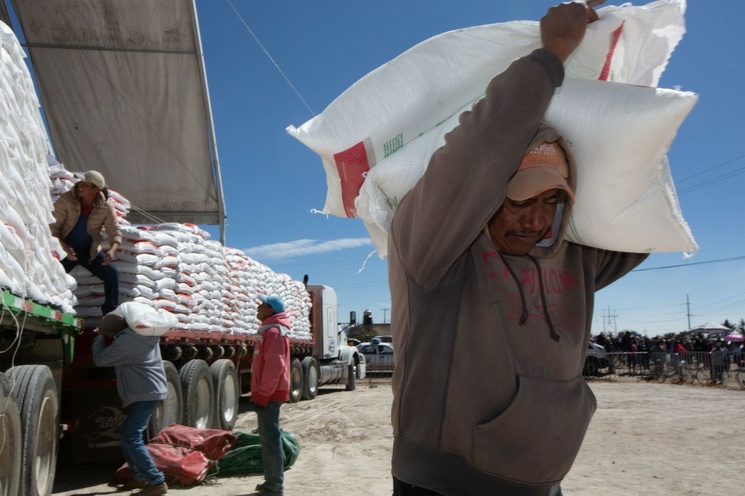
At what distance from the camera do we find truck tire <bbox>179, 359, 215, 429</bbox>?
7.44 m

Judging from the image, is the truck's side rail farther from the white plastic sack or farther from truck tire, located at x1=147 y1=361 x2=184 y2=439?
truck tire, located at x1=147 y1=361 x2=184 y2=439

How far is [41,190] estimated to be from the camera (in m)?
4.30

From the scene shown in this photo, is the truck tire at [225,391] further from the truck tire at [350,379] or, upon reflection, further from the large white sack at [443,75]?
the truck tire at [350,379]

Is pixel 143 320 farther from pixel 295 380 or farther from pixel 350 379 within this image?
pixel 350 379

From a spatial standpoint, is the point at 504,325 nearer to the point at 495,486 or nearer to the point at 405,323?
the point at 405,323

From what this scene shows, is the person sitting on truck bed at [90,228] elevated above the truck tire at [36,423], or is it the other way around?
the person sitting on truck bed at [90,228]

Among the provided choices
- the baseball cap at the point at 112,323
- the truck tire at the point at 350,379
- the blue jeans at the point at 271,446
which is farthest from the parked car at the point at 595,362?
the baseball cap at the point at 112,323

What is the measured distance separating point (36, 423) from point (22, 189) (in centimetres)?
156

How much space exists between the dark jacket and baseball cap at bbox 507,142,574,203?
0.19 feet

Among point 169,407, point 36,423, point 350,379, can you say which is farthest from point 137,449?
point 350,379

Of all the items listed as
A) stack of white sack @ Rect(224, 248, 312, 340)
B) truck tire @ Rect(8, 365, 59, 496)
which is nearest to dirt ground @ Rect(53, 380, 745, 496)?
truck tire @ Rect(8, 365, 59, 496)

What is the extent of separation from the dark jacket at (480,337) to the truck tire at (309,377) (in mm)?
13863

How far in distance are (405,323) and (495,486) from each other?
1.45 feet

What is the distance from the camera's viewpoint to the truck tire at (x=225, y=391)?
868cm
